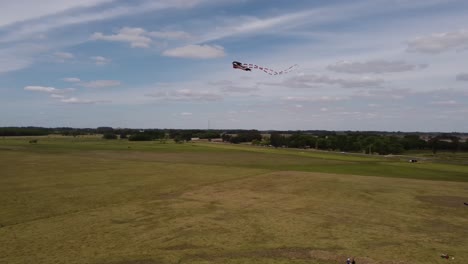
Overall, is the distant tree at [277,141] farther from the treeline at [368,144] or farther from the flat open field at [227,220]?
the flat open field at [227,220]

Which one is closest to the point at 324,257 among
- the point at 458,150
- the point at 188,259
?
the point at 188,259

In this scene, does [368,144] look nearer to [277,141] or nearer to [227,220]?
[277,141]

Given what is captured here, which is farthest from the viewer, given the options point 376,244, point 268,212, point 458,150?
point 458,150

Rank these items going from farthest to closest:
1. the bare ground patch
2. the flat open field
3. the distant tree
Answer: the distant tree
the bare ground patch
the flat open field

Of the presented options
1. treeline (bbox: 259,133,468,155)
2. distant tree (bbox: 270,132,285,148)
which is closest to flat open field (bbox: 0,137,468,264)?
treeline (bbox: 259,133,468,155)

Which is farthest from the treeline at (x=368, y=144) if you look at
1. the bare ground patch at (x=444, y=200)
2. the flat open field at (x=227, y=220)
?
the bare ground patch at (x=444, y=200)

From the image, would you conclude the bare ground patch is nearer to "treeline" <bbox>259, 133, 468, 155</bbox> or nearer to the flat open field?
the flat open field

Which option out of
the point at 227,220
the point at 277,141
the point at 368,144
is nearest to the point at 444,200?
the point at 227,220

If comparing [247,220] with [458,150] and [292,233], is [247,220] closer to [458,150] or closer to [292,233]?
[292,233]
